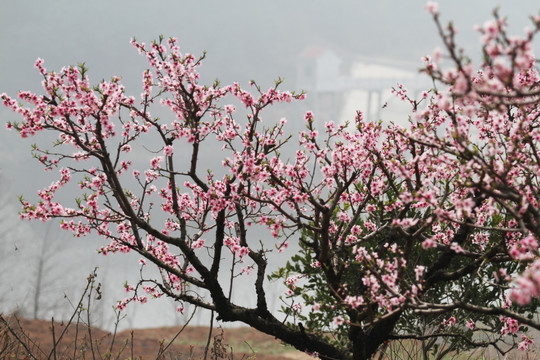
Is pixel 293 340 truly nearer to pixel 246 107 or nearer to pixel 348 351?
pixel 348 351

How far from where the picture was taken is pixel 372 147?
20.9 ft

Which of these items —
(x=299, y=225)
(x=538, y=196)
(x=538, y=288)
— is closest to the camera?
(x=538, y=288)

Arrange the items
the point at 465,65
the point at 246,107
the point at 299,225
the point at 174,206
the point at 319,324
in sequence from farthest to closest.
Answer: the point at 319,324 < the point at 174,206 < the point at 246,107 < the point at 299,225 < the point at 465,65

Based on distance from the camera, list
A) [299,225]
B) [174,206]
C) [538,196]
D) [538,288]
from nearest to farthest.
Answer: [538,288], [538,196], [299,225], [174,206]

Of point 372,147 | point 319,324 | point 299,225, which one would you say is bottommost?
point 319,324

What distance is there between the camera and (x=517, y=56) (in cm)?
327

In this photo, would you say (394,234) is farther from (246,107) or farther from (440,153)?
(246,107)

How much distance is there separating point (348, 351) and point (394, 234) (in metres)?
1.69

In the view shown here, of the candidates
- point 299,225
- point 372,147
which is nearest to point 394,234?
point 372,147

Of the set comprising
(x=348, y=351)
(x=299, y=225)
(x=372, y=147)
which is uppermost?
(x=372, y=147)

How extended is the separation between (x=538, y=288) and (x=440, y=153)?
2.20 meters

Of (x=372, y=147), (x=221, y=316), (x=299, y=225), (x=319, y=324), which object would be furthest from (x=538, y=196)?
(x=319, y=324)

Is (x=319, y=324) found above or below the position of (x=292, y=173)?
below

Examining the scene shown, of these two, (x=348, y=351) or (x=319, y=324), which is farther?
(x=319, y=324)
